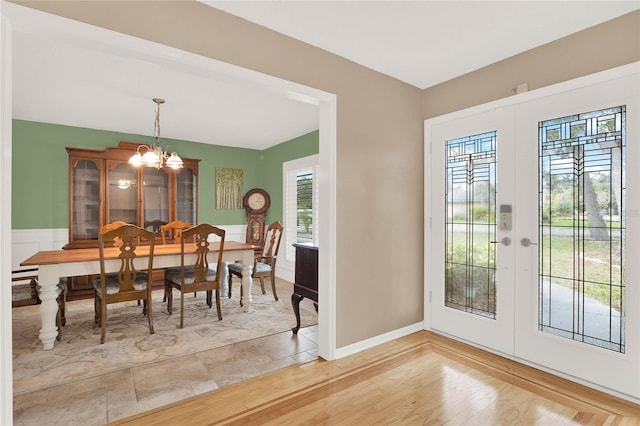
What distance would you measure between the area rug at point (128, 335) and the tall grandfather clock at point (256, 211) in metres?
1.89

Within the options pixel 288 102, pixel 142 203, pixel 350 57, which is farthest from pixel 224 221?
pixel 350 57

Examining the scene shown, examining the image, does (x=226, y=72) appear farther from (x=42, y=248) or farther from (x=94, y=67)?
(x=42, y=248)

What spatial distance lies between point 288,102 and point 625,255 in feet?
11.0

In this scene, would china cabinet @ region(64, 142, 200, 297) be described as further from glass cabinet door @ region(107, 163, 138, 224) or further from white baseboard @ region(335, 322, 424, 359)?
white baseboard @ region(335, 322, 424, 359)

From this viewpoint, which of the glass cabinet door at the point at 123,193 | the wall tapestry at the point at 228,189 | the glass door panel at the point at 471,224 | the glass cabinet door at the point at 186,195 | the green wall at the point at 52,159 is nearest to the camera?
the glass door panel at the point at 471,224

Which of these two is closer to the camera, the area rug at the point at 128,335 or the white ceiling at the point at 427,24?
the white ceiling at the point at 427,24

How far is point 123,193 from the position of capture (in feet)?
16.2

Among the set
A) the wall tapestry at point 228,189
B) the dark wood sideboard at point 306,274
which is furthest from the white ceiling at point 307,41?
the wall tapestry at point 228,189

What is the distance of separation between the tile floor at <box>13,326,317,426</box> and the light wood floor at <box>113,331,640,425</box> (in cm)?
13

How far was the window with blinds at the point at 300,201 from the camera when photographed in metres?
5.23

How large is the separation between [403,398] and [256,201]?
15.6 feet

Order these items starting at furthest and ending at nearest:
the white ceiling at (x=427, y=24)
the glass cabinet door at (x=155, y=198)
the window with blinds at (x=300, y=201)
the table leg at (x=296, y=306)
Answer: the window with blinds at (x=300, y=201) → the glass cabinet door at (x=155, y=198) → the table leg at (x=296, y=306) → the white ceiling at (x=427, y=24)
